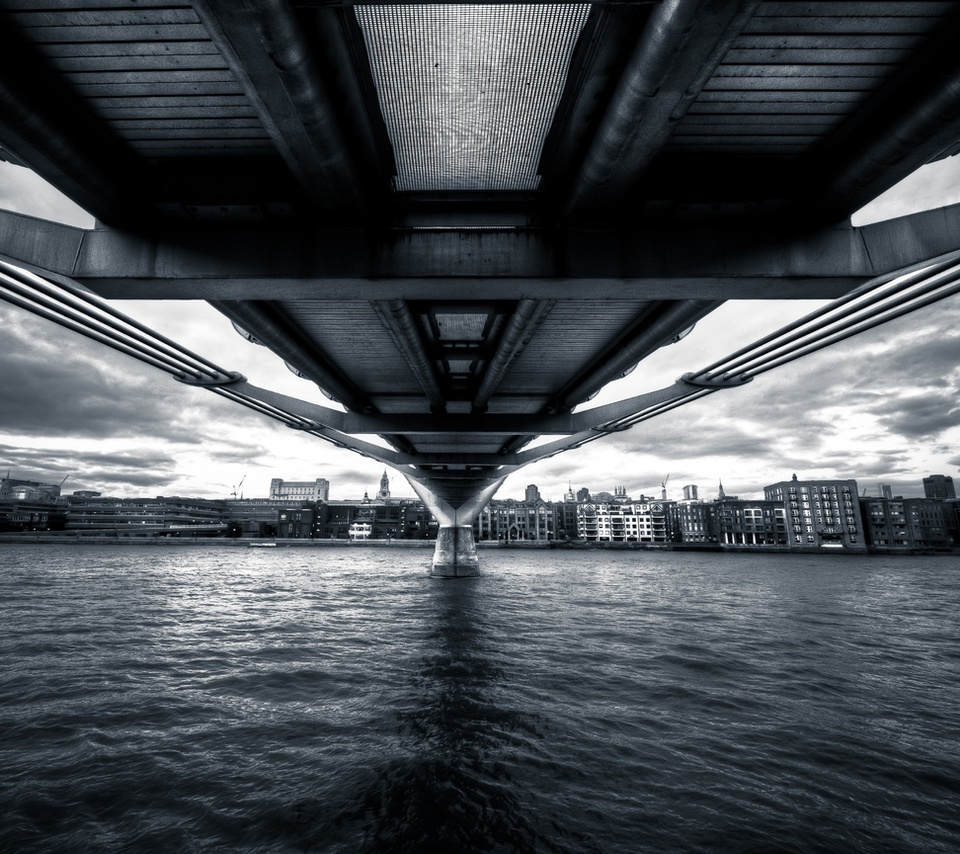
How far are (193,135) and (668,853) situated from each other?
1029cm

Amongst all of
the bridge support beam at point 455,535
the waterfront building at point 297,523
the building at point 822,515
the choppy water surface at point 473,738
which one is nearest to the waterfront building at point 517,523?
the waterfront building at point 297,523

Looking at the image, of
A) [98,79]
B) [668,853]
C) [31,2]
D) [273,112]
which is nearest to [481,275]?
[273,112]

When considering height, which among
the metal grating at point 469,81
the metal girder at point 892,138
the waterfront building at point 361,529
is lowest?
the waterfront building at point 361,529

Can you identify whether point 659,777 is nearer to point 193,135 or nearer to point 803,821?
point 803,821

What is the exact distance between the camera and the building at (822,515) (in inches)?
5413

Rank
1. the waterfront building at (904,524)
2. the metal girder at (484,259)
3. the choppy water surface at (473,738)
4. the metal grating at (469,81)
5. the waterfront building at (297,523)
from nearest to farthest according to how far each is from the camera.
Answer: the metal grating at (469,81)
the choppy water surface at (473,738)
the metal girder at (484,259)
the waterfront building at (904,524)
the waterfront building at (297,523)

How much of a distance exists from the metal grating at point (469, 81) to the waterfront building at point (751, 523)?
158920 millimetres

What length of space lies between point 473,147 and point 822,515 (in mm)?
161961

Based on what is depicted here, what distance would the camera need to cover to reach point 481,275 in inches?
318

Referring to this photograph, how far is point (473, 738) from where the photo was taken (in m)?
10.2

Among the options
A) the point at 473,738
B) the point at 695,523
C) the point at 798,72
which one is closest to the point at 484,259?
the point at 798,72

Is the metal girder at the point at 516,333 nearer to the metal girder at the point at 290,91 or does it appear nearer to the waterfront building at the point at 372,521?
the metal girder at the point at 290,91

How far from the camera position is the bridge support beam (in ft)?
169

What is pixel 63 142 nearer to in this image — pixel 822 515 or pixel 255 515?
pixel 822 515
